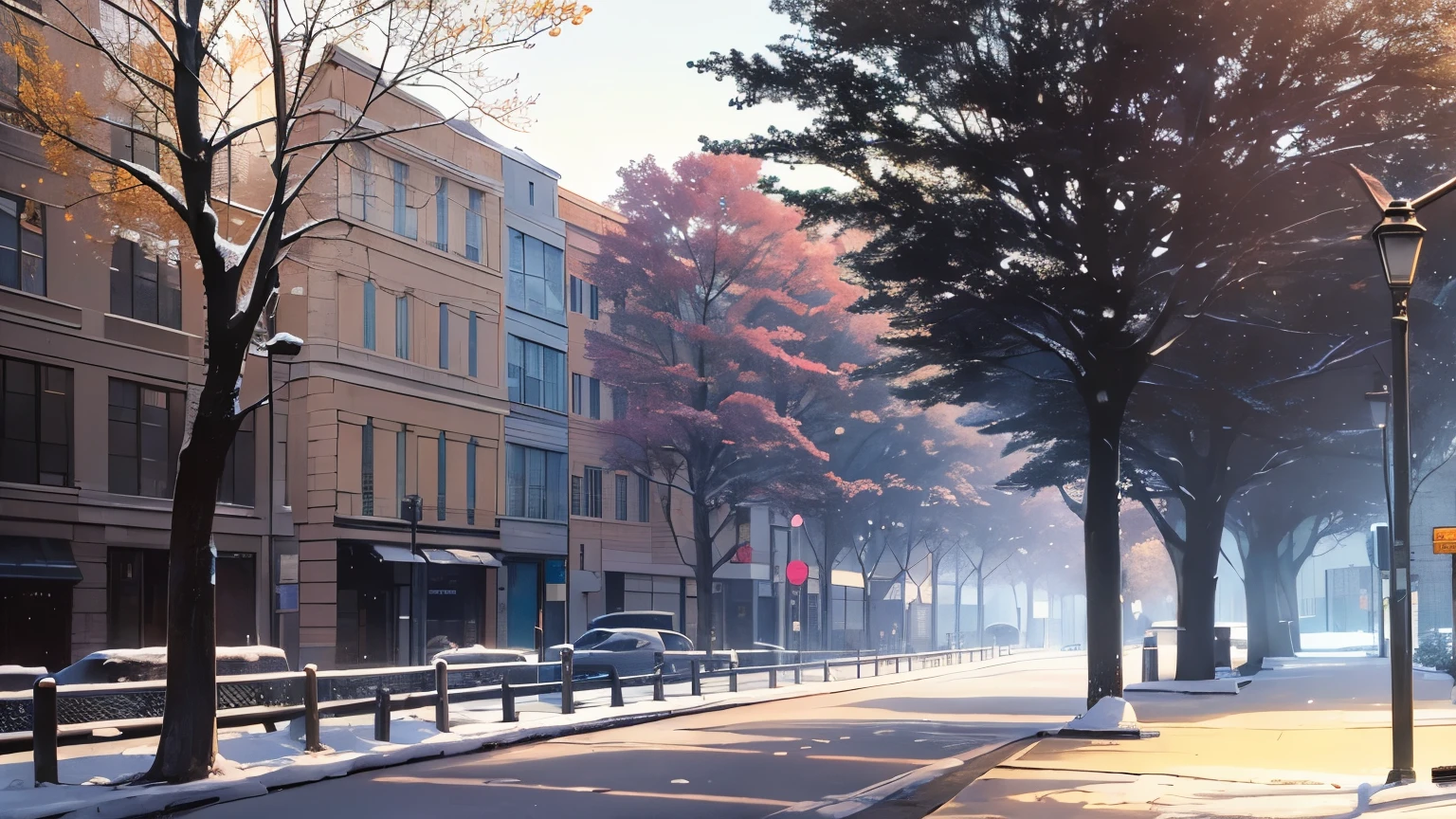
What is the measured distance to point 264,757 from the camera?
18.1 meters

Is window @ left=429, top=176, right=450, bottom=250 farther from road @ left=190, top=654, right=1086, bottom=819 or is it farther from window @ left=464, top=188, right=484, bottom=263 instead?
road @ left=190, top=654, right=1086, bottom=819

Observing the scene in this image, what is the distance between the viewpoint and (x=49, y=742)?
48.2 feet

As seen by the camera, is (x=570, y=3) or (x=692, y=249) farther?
(x=692, y=249)

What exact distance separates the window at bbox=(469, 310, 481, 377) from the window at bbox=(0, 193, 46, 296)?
1847 centimetres

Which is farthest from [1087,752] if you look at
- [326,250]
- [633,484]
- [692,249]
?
[633,484]

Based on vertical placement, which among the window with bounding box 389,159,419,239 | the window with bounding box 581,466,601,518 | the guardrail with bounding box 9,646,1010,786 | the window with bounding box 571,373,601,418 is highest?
the window with bounding box 389,159,419,239

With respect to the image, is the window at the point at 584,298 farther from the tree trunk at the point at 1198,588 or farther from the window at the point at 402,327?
the tree trunk at the point at 1198,588

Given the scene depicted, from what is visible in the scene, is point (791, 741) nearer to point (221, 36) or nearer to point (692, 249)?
point (221, 36)

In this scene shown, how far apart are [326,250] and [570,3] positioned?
26510mm

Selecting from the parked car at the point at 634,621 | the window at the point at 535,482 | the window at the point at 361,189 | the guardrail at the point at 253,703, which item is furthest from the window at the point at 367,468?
the guardrail at the point at 253,703

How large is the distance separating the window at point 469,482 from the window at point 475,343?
2315mm

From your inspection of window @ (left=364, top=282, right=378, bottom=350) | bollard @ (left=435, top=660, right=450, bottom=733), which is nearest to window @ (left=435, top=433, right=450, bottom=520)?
window @ (left=364, top=282, right=378, bottom=350)

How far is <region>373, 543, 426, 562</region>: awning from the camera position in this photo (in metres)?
44.6

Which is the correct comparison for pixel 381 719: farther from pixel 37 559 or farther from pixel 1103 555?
pixel 37 559
